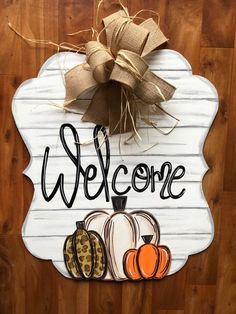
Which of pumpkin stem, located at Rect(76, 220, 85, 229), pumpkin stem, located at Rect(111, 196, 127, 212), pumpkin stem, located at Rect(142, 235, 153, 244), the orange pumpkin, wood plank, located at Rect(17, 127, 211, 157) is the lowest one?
the orange pumpkin

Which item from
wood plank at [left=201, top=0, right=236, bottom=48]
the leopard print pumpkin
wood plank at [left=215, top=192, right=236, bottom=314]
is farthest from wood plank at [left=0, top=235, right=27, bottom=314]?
wood plank at [left=201, top=0, right=236, bottom=48]

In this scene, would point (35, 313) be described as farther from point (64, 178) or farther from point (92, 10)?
point (92, 10)

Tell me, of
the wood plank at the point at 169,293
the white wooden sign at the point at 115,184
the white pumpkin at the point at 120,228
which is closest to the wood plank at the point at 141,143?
the white wooden sign at the point at 115,184

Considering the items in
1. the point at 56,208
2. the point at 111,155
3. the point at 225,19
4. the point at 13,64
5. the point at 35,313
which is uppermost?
the point at 225,19

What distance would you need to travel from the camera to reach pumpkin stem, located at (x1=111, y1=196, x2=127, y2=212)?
84 centimetres

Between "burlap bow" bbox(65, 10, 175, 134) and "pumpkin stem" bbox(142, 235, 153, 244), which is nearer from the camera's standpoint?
"burlap bow" bbox(65, 10, 175, 134)

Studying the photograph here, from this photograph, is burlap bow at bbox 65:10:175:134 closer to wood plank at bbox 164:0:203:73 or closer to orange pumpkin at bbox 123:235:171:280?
wood plank at bbox 164:0:203:73

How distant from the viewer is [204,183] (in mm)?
855

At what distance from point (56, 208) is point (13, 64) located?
1.05 feet

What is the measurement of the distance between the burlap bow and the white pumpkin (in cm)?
18

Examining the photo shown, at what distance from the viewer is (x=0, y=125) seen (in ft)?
2.70

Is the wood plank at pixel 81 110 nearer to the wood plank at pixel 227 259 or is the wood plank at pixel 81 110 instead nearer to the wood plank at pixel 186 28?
A: the wood plank at pixel 186 28

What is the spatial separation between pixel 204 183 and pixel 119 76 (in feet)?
1.02

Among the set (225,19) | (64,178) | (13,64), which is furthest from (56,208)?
(225,19)
